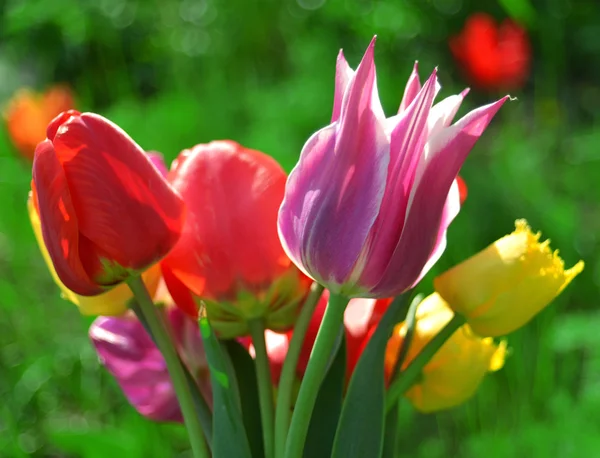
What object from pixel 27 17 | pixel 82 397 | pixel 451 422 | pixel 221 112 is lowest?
pixel 451 422

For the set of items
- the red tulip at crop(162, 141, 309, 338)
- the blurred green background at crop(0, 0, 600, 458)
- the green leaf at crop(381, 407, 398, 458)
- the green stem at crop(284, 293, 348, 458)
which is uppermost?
the red tulip at crop(162, 141, 309, 338)

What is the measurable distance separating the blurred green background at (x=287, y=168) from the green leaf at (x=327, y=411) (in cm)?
34

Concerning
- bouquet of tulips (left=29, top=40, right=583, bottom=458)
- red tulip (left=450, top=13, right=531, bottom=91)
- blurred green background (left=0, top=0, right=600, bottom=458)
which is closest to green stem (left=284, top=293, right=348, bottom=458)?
bouquet of tulips (left=29, top=40, right=583, bottom=458)

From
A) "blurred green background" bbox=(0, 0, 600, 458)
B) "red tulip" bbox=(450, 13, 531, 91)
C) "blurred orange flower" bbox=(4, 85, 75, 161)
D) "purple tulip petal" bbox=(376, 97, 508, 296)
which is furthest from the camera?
"red tulip" bbox=(450, 13, 531, 91)

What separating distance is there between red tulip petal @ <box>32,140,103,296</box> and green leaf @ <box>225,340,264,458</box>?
0.28ft

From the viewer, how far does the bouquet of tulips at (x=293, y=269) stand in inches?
10.6

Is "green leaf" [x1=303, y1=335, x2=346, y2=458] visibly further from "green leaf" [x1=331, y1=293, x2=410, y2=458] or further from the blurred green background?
the blurred green background

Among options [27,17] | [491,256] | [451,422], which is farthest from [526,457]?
[27,17]

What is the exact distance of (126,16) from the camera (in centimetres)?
144

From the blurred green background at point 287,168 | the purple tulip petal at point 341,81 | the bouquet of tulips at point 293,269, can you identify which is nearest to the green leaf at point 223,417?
the bouquet of tulips at point 293,269

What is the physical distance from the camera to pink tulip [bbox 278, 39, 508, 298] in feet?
0.87

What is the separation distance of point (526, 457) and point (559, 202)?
81cm

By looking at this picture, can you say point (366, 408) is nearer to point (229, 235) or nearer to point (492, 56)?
point (229, 235)

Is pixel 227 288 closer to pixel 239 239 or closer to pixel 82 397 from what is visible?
pixel 239 239
